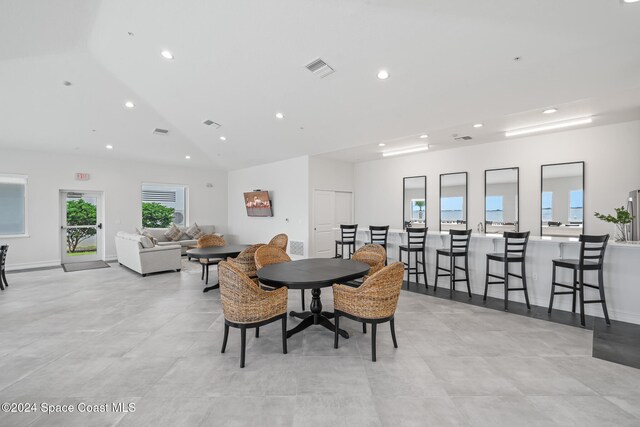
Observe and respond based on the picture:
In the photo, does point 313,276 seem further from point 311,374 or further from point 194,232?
point 194,232

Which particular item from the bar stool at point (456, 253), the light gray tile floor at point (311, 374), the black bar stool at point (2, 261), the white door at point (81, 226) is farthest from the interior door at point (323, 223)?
the white door at point (81, 226)

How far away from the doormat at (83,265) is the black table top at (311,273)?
6453 mm

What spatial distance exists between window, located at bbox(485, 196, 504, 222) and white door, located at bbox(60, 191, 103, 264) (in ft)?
33.6

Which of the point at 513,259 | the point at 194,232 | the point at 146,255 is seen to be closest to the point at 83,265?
the point at 146,255

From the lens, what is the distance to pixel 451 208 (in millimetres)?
6602

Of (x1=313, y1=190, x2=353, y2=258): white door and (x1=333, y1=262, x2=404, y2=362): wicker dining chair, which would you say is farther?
(x1=313, y1=190, x2=353, y2=258): white door

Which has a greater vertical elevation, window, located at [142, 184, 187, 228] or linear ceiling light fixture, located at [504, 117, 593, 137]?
linear ceiling light fixture, located at [504, 117, 593, 137]

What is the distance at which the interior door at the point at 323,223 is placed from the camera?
25.5ft

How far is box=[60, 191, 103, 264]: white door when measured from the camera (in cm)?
794

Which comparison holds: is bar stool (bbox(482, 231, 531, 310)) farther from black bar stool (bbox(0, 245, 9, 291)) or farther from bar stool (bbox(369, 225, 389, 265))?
black bar stool (bbox(0, 245, 9, 291))

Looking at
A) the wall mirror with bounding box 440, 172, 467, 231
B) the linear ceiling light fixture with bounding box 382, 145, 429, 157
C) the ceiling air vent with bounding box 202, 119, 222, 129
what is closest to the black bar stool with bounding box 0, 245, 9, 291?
the ceiling air vent with bounding box 202, 119, 222, 129

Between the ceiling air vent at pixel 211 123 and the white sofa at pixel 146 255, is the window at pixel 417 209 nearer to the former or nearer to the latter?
the ceiling air vent at pixel 211 123

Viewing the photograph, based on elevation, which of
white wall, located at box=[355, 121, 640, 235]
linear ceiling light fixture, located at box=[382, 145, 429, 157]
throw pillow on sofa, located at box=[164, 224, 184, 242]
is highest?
linear ceiling light fixture, located at box=[382, 145, 429, 157]

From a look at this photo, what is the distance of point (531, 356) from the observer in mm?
2766
